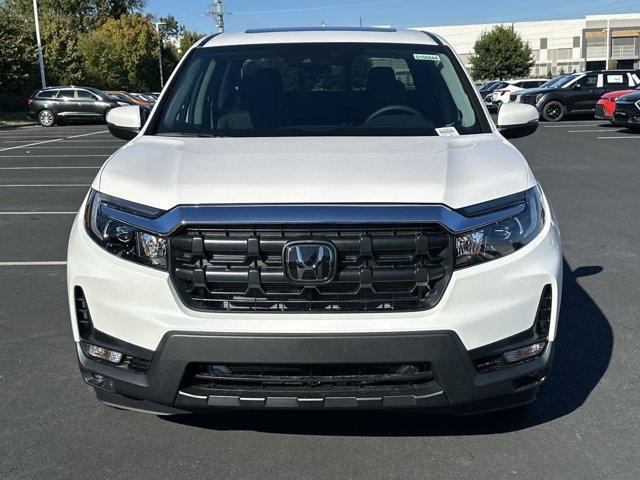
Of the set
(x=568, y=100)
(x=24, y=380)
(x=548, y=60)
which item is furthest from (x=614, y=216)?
(x=548, y=60)

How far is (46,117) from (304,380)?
31.0 m

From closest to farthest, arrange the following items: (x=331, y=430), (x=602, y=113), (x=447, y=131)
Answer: (x=331, y=430), (x=447, y=131), (x=602, y=113)

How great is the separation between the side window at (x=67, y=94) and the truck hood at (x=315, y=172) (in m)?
28.8

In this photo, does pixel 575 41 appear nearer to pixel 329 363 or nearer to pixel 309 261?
pixel 309 261

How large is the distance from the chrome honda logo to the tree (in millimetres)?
68556

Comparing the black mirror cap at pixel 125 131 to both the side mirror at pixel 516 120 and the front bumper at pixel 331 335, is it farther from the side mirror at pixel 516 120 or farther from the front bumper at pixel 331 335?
the side mirror at pixel 516 120

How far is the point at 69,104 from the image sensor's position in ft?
99.6

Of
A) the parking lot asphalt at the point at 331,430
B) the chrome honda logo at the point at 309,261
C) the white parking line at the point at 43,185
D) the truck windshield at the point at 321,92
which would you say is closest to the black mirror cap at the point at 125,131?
the truck windshield at the point at 321,92

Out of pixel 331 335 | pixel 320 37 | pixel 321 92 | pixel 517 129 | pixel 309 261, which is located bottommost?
pixel 331 335

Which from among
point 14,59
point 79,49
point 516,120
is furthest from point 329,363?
point 79,49

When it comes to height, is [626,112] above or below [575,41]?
below

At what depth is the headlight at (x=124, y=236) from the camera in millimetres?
2857

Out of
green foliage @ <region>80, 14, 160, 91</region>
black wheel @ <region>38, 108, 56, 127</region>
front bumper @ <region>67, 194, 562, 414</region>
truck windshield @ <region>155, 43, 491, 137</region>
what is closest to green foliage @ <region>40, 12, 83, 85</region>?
green foliage @ <region>80, 14, 160, 91</region>

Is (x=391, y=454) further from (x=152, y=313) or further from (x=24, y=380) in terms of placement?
(x=24, y=380)
